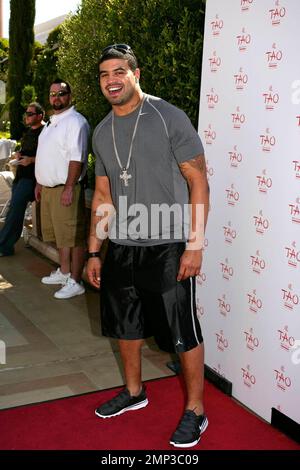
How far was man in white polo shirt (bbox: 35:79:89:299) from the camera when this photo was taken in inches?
210

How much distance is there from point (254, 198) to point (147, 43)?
85.1 inches

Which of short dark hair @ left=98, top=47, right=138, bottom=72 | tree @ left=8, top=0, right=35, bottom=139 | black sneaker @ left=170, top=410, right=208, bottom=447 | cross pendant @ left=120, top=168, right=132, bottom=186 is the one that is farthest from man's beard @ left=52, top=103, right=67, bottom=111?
tree @ left=8, top=0, right=35, bottom=139

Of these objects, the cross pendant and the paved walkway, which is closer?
the cross pendant

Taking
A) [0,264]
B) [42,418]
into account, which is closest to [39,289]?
[0,264]

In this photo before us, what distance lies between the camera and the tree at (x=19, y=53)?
14422mm

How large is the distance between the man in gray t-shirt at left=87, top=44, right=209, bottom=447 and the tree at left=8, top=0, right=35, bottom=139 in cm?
1192

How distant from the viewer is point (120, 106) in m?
3.08

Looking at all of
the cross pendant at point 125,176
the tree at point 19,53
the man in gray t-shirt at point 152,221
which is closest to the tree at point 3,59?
the tree at point 19,53

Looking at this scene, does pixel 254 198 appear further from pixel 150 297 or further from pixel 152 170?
pixel 150 297

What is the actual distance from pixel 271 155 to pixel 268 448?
1.55 meters

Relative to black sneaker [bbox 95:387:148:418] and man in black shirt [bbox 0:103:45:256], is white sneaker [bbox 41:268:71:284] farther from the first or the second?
black sneaker [bbox 95:387:148:418]

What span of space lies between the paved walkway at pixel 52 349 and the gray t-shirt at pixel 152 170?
1.22 metres
